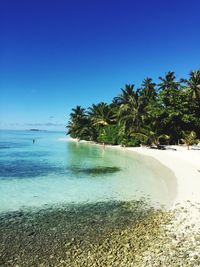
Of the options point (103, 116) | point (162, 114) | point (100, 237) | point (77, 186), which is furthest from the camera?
point (103, 116)

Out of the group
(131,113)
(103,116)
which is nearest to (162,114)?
(131,113)

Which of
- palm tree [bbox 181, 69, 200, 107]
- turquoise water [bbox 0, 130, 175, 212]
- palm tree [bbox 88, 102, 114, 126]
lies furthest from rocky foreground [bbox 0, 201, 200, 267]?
palm tree [bbox 88, 102, 114, 126]

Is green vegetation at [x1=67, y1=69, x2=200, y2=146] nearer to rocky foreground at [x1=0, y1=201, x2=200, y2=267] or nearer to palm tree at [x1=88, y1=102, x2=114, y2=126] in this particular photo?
palm tree at [x1=88, y1=102, x2=114, y2=126]

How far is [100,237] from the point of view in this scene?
899 centimetres

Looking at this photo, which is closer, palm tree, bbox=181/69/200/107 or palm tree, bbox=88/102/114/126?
palm tree, bbox=181/69/200/107

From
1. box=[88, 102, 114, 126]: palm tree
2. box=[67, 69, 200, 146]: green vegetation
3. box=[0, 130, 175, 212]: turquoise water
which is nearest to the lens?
box=[0, 130, 175, 212]: turquoise water

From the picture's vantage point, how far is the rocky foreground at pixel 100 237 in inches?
288

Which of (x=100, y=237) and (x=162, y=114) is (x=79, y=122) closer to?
(x=162, y=114)

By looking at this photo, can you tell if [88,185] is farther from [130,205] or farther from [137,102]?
[137,102]

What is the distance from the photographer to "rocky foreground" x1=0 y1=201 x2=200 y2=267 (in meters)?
7.31

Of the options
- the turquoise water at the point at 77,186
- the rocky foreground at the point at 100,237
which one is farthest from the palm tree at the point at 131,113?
the rocky foreground at the point at 100,237

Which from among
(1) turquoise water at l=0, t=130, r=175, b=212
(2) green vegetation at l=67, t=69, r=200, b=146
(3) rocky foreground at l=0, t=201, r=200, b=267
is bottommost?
(3) rocky foreground at l=0, t=201, r=200, b=267

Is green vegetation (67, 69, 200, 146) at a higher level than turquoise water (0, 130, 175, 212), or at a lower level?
higher

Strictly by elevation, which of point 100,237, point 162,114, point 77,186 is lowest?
point 100,237
